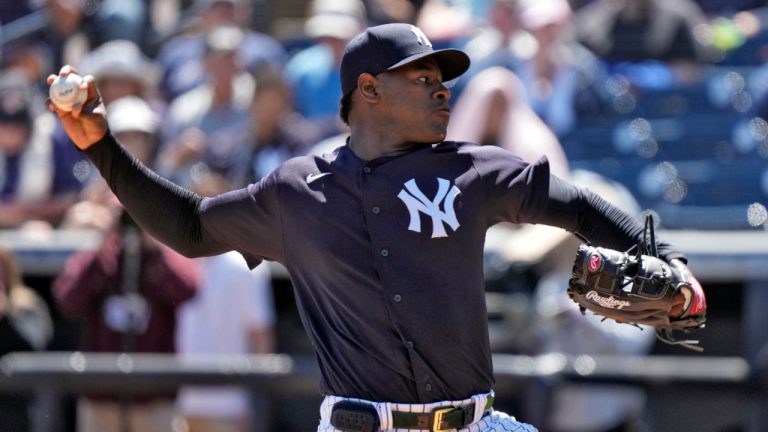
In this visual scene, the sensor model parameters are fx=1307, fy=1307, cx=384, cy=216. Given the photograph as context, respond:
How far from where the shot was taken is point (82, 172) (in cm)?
814

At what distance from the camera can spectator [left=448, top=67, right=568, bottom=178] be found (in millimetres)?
7176

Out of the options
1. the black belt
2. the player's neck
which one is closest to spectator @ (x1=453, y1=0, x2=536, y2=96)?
the player's neck

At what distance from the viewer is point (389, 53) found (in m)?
3.67

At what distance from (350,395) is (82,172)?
4912 millimetres

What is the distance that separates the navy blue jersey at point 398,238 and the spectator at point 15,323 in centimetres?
374

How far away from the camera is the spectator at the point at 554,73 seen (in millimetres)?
8094

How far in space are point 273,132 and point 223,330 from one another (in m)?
1.39

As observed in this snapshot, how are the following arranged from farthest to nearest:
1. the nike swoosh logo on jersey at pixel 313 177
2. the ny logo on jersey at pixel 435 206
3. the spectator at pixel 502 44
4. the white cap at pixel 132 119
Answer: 1. the spectator at pixel 502 44
2. the white cap at pixel 132 119
3. the nike swoosh logo on jersey at pixel 313 177
4. the ny logo on jersey at pixel 435 206

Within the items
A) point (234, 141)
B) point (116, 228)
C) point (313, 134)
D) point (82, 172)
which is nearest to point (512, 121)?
point (313, 134)

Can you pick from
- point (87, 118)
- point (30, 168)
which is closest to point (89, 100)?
point (87, 118)

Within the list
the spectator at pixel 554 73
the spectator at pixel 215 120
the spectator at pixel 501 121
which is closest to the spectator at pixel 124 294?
the spectator at pixel 215 120

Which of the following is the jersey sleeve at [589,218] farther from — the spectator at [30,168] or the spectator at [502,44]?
the spectator at [30,168]

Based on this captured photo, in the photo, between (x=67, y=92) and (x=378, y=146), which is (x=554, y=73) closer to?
(x=378, y=146)

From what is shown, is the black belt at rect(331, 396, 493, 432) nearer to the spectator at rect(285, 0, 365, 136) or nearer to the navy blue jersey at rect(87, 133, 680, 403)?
the navy blue jersey at rect(87, 133, 680, 403)
